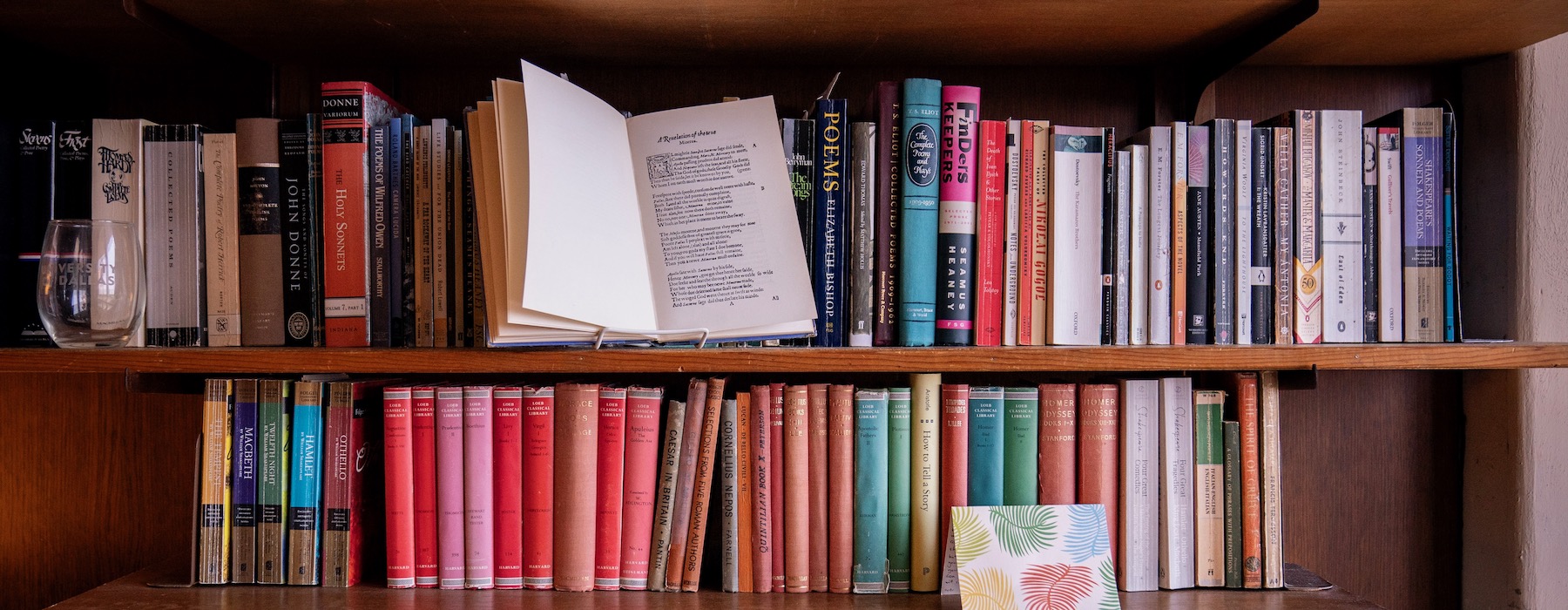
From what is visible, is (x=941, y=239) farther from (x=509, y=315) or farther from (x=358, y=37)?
(x=358, y=37)

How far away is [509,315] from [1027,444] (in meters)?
0.57

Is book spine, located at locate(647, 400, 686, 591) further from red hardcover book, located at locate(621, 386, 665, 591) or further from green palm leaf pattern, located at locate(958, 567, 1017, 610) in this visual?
green palm leaf pattern, located at locate(958, 567, 1017, 610)

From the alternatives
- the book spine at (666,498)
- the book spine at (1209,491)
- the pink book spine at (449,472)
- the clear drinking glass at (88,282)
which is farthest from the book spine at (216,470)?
the book spine at (1209,491)

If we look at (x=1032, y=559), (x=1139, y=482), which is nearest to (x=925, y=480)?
(x=1032, y=559)

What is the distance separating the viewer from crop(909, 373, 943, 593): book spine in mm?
891

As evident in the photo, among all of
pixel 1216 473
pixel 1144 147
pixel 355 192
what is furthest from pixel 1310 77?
pixel 355 192

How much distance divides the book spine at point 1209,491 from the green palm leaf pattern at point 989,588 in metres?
0.23

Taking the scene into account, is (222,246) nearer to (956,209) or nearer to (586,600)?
(586,600)

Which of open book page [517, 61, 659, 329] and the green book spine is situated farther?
the green book spine

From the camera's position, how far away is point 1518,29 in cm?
93

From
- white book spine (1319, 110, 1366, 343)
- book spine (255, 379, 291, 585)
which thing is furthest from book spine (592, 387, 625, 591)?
white book spine (1319, 110, 1366, 343)

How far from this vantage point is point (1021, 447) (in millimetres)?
896

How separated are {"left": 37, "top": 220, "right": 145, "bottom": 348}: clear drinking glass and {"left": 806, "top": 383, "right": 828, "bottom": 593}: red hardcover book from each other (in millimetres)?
734

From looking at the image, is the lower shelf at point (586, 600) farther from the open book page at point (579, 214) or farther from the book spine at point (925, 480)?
the open book page at point (579, 214)
